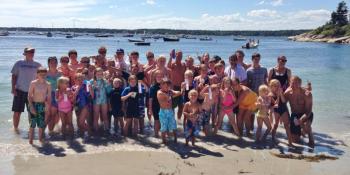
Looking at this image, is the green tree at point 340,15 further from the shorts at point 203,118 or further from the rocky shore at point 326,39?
the shorts at point 203,118

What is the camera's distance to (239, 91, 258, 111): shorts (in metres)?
9.09

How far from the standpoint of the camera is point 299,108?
8.84 m

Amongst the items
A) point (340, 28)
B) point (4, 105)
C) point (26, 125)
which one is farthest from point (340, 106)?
point (340, 28)

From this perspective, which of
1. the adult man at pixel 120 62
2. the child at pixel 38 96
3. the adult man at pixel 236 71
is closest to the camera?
the child at pixel 38 96

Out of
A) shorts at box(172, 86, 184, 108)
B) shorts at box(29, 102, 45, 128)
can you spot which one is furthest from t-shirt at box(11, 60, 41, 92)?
shorts at box(172, 86, 184, 108)

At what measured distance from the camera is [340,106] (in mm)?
14445

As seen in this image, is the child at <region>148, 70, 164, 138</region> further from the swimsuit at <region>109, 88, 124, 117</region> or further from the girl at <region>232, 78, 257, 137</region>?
the girl at <region>232, 78, 257, 137</region>

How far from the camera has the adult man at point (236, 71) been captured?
31.2 feet

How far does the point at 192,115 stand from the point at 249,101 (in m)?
1.54

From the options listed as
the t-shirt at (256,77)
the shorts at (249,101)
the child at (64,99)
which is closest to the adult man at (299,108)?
the shorts at (249,101)

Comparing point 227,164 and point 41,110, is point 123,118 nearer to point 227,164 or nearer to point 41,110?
point 41,110

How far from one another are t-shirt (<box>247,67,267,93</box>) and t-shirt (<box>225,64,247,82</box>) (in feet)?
0.53

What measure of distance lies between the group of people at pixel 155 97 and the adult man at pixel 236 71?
0.08 feet

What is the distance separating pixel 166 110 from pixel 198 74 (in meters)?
2.10
